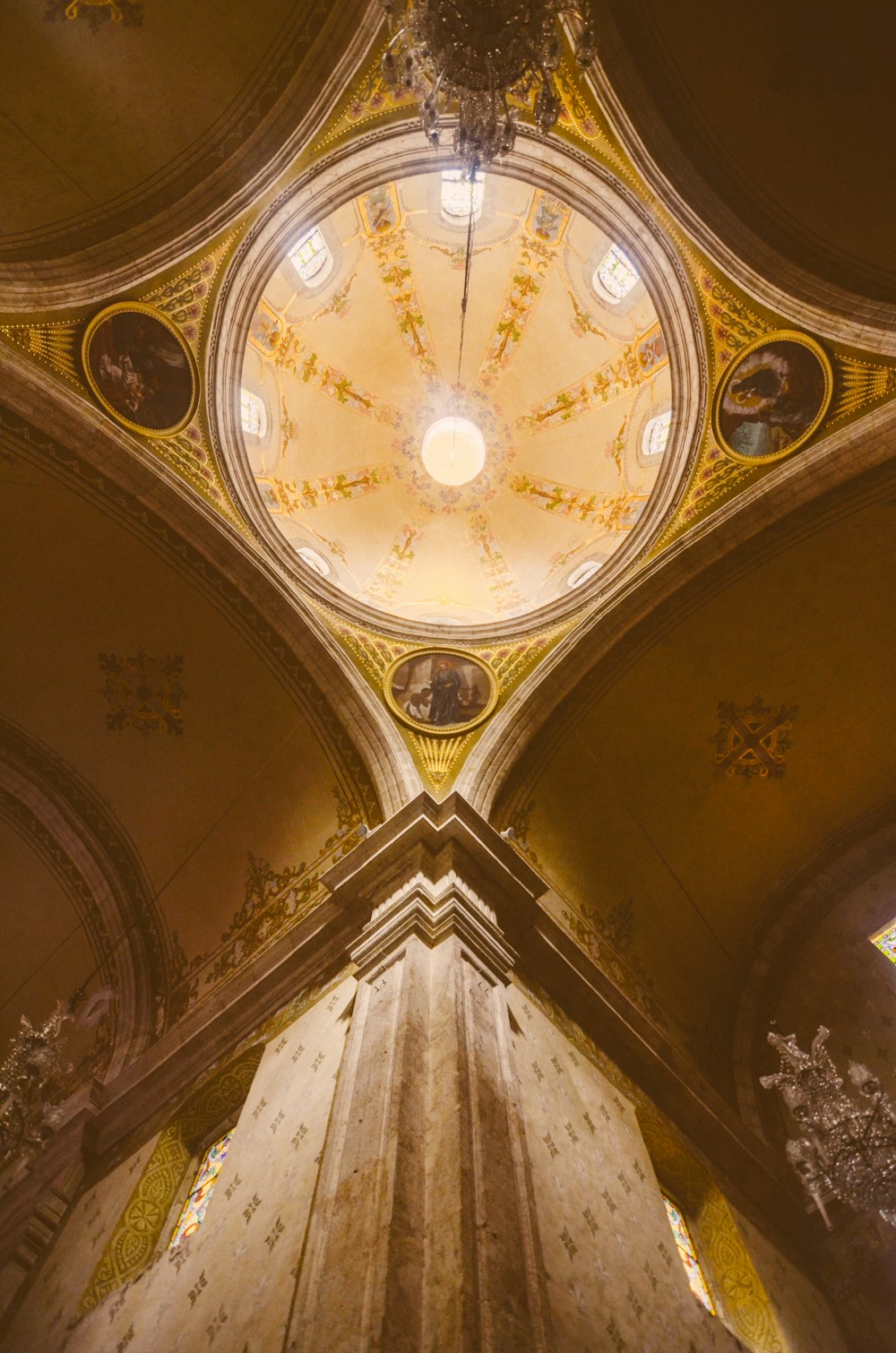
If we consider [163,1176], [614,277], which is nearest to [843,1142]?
[163,1176]

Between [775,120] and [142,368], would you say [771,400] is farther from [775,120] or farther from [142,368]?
[142,368]

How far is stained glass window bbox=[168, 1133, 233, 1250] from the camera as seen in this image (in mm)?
6930

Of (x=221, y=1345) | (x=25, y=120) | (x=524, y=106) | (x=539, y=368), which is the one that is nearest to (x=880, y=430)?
(x=524, y=106)

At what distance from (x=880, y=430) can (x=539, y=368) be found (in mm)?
5576

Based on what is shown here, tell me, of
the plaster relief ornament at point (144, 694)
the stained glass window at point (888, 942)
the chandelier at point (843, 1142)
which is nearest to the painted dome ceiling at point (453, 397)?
the plaster relief ornament at point (144, 694)

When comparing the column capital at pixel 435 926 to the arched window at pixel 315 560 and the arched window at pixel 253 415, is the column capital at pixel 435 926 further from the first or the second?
the arched window at pixel 253 415

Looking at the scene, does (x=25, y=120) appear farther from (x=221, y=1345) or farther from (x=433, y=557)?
(x=221, y=1345)

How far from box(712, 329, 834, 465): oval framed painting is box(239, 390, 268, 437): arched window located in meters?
5.64

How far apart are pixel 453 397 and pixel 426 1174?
36.1 ft

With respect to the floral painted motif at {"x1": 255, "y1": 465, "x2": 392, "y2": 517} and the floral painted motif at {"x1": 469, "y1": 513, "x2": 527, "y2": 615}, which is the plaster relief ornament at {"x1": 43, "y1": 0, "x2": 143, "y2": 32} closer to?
the floral painted motif at {"x1": 255, "y1": 465, "x2": 392, "y2": 517}

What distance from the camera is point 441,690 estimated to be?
10812 mm

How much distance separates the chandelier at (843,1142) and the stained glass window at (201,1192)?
408 centimetres

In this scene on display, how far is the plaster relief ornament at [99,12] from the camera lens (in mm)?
7793

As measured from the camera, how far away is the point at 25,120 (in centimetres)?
805
